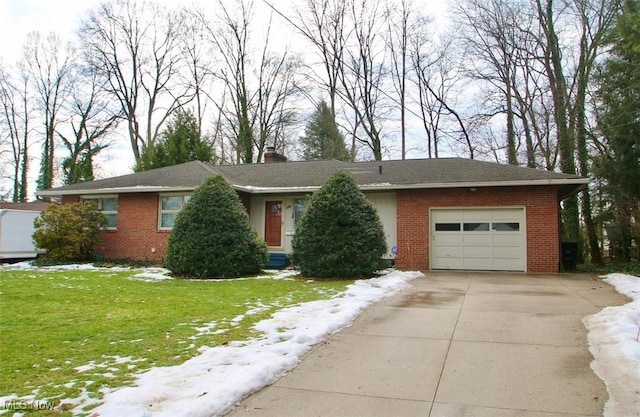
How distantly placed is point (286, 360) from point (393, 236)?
10.8 metres

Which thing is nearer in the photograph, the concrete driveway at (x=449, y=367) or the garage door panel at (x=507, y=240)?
the concrete driveway at (x=449, y=367)

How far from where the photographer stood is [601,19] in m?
19.2

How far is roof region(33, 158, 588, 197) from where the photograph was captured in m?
13.6

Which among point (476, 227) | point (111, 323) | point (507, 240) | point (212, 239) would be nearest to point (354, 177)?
point (476, 227)

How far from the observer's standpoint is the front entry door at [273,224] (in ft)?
53.3

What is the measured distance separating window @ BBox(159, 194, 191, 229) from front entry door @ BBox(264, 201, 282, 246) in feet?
10.1

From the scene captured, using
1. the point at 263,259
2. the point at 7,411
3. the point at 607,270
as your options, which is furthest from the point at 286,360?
the point at 607,270

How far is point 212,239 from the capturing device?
11.9m

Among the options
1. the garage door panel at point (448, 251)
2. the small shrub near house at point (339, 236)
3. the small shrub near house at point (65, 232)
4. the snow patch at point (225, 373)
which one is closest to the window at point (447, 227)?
the garage door panel at point (448, 251)

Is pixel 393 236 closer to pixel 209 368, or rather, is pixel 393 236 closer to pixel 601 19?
pixel 209 368

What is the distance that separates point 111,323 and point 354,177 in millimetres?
11231

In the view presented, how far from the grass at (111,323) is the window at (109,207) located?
5487 mm

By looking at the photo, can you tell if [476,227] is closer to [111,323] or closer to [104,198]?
[111,323]

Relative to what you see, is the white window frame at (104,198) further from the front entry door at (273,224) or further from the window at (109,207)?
the front entry door at (273,224)
